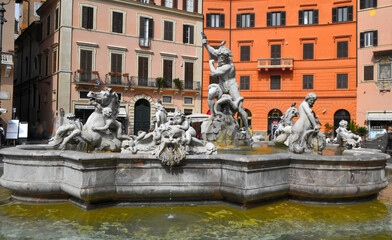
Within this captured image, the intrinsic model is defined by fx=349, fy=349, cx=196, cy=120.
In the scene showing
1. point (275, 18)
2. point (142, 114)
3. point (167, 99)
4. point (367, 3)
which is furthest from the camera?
point (275, 18)

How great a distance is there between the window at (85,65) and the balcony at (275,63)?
1469cm

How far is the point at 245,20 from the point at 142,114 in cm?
1321

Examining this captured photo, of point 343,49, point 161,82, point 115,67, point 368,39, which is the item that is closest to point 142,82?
point 161,82

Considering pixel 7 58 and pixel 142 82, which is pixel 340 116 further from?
pixel 7 58

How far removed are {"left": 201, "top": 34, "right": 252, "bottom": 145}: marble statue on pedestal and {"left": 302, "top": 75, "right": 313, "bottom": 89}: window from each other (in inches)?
966

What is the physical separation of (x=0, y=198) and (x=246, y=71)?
28.5m

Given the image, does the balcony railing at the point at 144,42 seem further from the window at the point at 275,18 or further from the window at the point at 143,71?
the window at the point at 275,18

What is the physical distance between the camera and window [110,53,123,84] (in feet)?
93.7

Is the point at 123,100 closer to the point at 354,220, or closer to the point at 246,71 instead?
the point at 246,71

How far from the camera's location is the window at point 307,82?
31359mm

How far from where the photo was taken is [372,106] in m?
28.7

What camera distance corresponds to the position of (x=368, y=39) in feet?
94.9

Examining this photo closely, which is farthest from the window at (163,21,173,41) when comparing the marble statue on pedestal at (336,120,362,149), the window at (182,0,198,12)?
the marble statue on pedestal at (336,120,362,149)


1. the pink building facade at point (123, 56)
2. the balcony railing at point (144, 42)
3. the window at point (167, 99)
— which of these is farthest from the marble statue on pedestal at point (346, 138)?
the balcony railing at point (144, 42)
